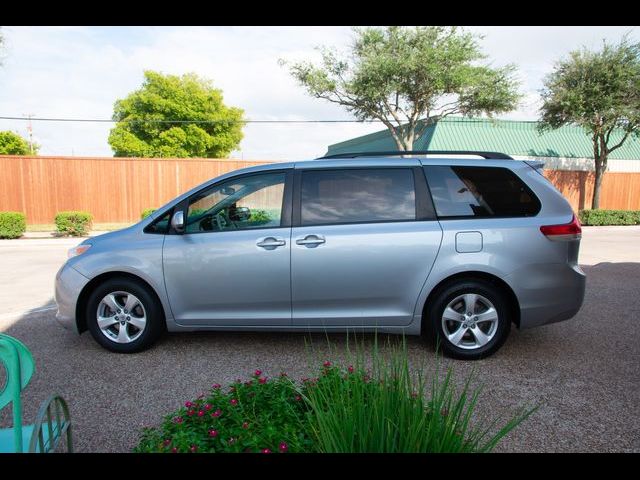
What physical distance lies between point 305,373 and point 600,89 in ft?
75.8

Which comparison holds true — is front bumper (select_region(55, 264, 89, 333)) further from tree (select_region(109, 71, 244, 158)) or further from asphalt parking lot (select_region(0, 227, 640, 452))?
tree (select_region(109, 71, 244, 158))

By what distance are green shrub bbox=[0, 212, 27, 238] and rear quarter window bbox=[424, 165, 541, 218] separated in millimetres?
14429

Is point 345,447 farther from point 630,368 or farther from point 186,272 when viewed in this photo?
point 630,368

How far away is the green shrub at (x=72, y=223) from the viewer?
14854mm

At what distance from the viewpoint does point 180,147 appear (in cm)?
5403

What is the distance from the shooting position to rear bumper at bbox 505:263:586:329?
4156 mm

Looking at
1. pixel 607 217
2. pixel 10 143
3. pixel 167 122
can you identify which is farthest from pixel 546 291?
pixel 10 143

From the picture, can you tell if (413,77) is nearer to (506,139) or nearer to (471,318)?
(506,139)

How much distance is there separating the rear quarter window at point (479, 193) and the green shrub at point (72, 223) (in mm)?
13905

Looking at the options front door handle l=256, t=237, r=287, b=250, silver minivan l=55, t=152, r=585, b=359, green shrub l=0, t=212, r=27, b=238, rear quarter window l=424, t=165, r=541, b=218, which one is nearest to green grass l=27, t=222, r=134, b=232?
green shrub l=0, t=212, r=27, b=238

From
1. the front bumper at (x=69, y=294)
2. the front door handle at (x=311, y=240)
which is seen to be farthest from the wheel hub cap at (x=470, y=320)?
the front bumper at (x=69, y=294)

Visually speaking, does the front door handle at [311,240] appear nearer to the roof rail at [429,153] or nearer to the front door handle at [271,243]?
the front door handle at [271,243]

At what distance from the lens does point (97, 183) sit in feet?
58.9

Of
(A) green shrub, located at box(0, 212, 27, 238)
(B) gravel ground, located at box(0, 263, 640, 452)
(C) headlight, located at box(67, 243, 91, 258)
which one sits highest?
(C) headlight, located at box(67, 243, 91, 258)
